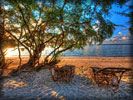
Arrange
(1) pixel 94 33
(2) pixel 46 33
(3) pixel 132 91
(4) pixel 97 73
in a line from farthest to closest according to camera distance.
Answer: (2) pixel 46 33, (1) pixel 94 33, (4) pixel 97 73, (3) pixel 132 91

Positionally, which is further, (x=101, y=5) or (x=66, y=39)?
(x=66, y=39)

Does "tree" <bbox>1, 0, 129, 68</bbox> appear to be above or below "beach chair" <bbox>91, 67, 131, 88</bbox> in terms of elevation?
above

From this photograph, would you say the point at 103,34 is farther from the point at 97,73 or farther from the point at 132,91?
the point at 132,91

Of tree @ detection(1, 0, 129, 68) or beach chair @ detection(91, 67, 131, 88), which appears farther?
tree @ detection(1, 0, 129, 68)

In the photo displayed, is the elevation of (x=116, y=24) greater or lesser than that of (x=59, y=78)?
greater

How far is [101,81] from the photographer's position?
12.9 ft

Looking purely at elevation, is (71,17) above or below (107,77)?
above

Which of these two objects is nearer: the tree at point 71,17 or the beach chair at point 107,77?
the beach chair at point 107,77

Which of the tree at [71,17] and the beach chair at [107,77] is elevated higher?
the tree at [71,17]

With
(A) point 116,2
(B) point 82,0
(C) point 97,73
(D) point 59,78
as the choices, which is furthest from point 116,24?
(D) point 59,78

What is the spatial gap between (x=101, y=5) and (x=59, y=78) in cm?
531

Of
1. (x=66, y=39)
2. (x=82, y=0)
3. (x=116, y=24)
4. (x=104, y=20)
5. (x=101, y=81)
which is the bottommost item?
(x=101, y=81)

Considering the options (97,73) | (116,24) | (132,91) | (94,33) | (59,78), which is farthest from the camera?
(94,33)

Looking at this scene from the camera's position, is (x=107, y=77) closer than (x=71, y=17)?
Yes
